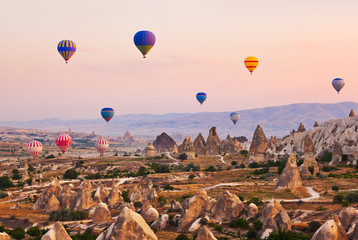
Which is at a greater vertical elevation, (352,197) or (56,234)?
(352,197)

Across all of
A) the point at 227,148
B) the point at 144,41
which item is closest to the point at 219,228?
the point at 144,41

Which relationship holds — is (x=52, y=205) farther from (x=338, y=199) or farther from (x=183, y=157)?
(x=183, y=157)

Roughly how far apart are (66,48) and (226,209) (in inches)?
2812

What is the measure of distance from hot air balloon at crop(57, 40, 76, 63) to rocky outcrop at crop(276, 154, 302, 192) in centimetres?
6372

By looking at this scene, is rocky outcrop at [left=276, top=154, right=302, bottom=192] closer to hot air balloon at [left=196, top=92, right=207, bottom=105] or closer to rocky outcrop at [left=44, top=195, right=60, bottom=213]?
rocky outcrop at [left=44, top=195, right=60, bottom=213]

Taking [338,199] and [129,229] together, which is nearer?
[129,229]

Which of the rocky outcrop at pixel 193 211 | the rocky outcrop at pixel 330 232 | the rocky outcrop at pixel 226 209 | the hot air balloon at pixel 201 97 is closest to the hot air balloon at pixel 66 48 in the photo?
the hot air balloon at pixel 201 97

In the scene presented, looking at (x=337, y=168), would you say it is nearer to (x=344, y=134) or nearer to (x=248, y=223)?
(x=344, y=134)

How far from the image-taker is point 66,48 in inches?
3841

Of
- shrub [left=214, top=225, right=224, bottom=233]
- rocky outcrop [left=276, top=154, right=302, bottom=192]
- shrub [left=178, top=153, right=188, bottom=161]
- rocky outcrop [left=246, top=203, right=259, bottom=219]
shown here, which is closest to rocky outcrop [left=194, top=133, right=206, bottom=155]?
shrub [left=178, top=153, right=188, bottom=161]

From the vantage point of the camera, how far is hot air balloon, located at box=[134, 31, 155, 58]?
9150 centimetres

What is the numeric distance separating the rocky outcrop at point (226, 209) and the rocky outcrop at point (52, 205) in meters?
20.6

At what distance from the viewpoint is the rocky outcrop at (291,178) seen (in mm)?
49969

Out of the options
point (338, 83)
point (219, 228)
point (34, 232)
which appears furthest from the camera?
point (338, 83)
